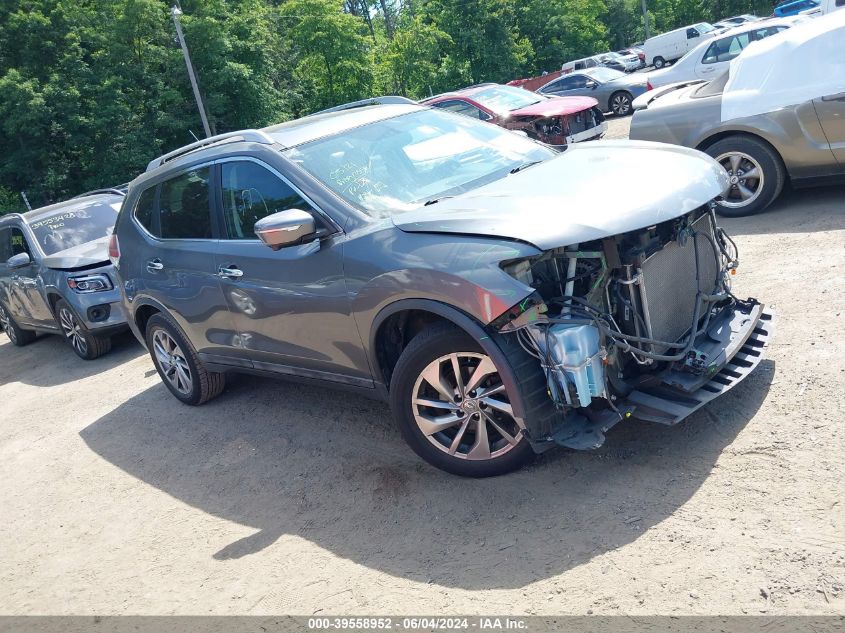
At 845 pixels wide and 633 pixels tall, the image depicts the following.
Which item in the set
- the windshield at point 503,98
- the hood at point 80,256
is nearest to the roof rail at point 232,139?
the hood at point 80,256

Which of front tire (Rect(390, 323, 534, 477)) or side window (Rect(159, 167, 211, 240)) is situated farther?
side window (Rect(159, 167, 211, 240))

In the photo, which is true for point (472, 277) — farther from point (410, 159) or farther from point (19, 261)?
point (19, 261)

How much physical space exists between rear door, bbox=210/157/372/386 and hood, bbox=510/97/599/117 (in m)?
9.10

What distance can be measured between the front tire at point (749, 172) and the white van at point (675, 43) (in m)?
31.3

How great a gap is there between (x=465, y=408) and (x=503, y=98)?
11.7 meters

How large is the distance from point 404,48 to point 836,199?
1344 inches

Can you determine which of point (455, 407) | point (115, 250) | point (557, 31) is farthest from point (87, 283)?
point (557, 31)

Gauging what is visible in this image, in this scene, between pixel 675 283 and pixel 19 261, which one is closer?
pixel 675 283

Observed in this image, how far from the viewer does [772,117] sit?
22.1 feet

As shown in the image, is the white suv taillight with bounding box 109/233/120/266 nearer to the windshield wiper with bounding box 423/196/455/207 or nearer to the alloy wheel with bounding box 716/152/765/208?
→ the windshield wiper with bounding box 423/196/455/207

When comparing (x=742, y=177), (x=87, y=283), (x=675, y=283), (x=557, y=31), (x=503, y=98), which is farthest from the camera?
(x=557, y=31)

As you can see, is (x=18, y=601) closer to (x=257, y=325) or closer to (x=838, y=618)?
(x=257, y=325)

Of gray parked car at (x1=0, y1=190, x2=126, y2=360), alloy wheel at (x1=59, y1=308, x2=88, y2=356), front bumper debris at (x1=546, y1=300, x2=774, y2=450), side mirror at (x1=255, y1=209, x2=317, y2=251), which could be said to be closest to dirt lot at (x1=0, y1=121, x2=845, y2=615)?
front bumper debris at (x1=546, y1=300, x2=774, y2=450)

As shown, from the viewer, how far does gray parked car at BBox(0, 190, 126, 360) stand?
8.48 m
